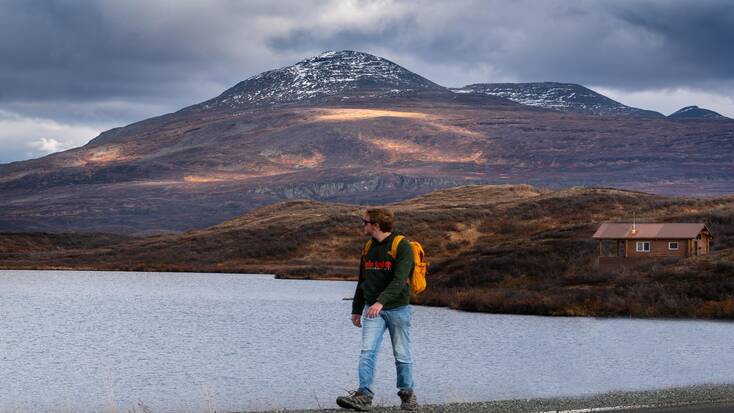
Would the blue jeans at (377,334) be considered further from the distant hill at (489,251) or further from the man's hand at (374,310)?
the distant hill at (489,251)

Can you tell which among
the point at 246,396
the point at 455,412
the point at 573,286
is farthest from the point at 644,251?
the point at 455,412

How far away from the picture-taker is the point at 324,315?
180 feet

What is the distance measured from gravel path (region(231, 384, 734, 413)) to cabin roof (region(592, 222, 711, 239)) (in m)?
54.5

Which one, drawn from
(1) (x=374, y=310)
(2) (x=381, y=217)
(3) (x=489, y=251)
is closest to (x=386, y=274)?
(1) (x=374, y=310)

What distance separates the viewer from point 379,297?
18234 mm

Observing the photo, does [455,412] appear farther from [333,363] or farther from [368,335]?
[333,363]

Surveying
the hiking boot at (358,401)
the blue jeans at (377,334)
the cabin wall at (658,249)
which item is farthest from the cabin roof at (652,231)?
the hiking boot at (358,401)

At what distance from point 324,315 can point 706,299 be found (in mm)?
19332

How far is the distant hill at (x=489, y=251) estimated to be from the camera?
58656mm

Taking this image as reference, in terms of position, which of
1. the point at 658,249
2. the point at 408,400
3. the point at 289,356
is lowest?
the point at 289,356

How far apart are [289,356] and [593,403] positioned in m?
16.7

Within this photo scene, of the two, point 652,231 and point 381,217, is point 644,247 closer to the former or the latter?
point 652,231

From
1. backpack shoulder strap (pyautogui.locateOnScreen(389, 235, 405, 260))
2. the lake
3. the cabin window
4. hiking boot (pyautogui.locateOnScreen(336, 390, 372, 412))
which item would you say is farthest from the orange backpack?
the cabin window

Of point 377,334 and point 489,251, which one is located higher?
point 489,251
